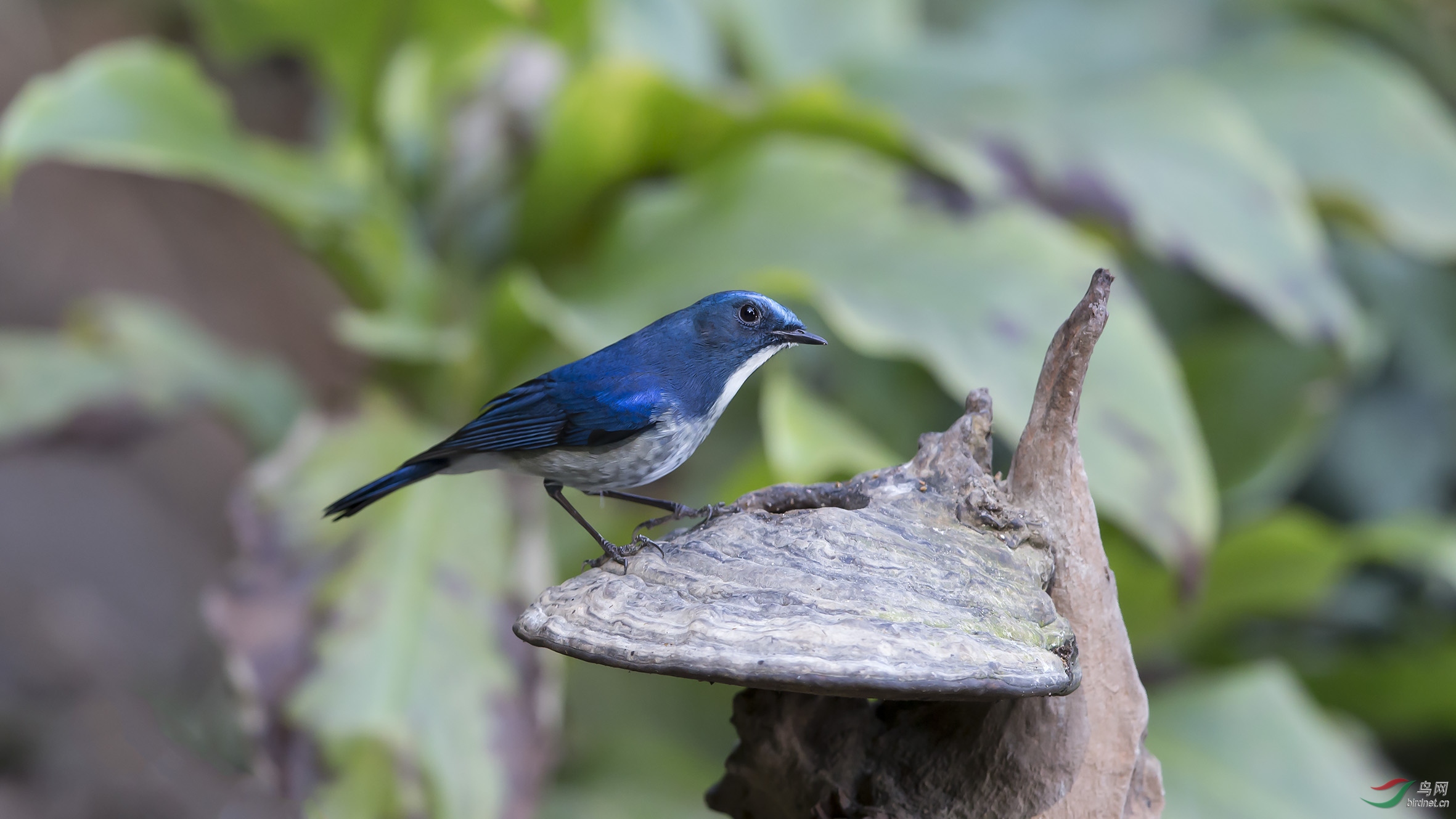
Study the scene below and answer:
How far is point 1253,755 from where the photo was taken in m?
2.54

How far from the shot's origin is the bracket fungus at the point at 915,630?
0.79 m

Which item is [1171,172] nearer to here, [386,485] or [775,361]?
[775,361]

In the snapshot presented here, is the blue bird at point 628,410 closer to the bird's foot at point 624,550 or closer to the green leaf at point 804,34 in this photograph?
the bird's foot at point 624,550

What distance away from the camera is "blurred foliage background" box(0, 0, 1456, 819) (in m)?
2.01

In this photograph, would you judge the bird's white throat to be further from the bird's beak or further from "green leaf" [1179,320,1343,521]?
"green leaf" [1179,320,1343,521]

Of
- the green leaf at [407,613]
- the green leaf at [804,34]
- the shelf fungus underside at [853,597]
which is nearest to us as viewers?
the shelf fungus underside at [853,597]

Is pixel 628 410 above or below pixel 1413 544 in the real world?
above

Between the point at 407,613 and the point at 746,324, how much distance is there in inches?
48.5

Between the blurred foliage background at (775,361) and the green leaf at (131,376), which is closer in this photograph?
the blurred foliage background at (775,361)

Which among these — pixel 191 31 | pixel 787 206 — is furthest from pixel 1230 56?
pixel 191 31

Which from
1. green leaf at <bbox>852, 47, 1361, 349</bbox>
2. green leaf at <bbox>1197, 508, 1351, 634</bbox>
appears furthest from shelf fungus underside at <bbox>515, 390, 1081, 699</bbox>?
green leaf at <bbox>1197, 508, 1351, 634</bbox>

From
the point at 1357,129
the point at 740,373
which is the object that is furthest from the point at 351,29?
the point at 1357,129

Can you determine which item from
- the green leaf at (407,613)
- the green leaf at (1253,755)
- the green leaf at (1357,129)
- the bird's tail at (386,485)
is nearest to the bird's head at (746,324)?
the bird's tail at (386,485)

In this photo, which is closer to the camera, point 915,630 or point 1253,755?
point 915,630
